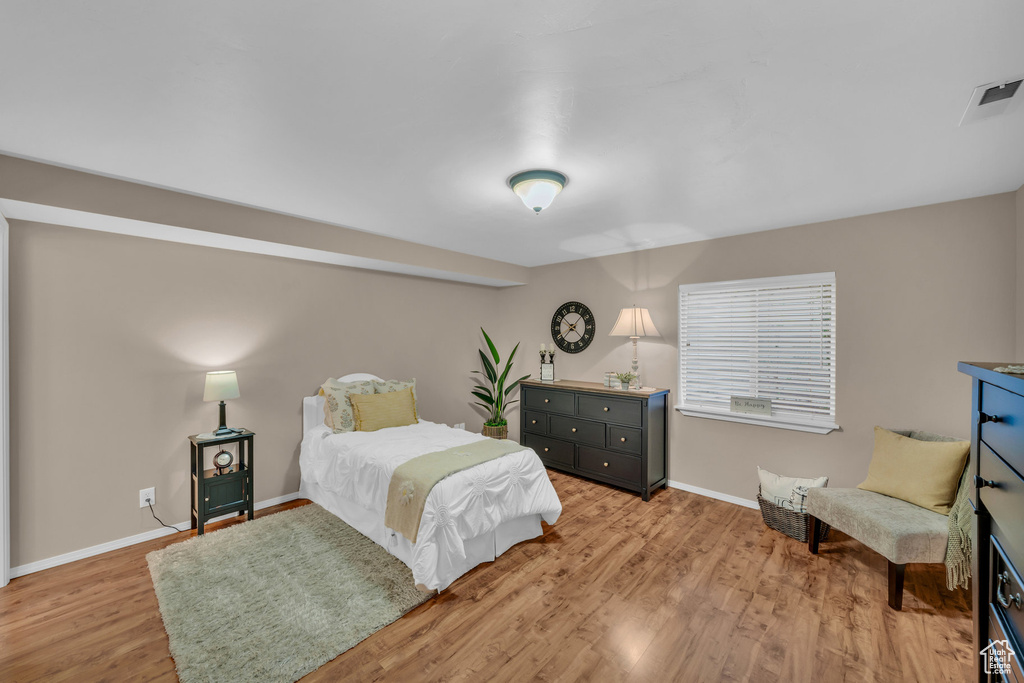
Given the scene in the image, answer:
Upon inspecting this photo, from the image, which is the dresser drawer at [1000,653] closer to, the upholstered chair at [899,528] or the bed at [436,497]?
the upholstered chair at [899,528]

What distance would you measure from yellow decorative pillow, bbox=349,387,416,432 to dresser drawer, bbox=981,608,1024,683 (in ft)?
11.4

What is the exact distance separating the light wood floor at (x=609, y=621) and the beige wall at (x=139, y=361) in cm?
44

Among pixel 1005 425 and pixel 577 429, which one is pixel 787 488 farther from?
pixel 1005 425

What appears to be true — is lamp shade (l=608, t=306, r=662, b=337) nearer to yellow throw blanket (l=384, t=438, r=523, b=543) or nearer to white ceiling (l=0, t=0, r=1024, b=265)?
white ceiling (l=0, t=0, r=1024, b=265)

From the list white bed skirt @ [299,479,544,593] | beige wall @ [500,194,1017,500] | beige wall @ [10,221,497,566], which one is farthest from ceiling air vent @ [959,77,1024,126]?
beige wall @ [10,221,497,566]

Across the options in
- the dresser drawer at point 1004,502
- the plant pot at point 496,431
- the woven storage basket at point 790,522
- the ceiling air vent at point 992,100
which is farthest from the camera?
the plant pot at point 496,431

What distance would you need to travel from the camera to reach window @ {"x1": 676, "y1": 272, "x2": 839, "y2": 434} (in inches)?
127

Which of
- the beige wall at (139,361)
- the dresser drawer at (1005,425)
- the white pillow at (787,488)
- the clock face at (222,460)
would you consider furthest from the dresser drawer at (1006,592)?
the beige wall at (139,361)

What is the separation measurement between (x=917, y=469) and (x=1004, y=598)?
6.48 ft

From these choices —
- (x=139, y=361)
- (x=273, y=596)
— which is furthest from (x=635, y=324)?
(x=139, y=361)

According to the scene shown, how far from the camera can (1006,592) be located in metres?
0.97

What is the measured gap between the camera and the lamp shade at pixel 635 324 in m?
3.97

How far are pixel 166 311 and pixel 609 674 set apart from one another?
370 cm

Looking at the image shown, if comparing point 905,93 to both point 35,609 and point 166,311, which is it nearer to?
point 166,311
